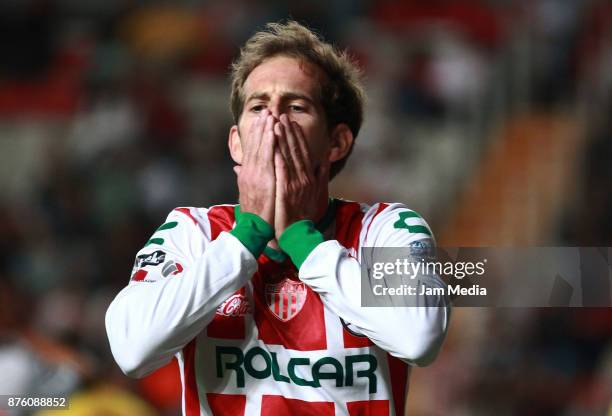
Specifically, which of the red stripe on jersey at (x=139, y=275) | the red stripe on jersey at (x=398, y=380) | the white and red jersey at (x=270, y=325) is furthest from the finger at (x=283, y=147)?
the red stripe on jersey at (x=398, y=380)

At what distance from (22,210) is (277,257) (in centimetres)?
609

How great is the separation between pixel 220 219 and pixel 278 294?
319 mm

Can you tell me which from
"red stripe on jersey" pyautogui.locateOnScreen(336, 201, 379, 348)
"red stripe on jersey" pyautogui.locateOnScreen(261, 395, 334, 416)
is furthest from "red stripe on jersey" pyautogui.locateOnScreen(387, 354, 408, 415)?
"red stripe on jersey" pyautogui.locateOnScreen(336, 201, 379, 348)

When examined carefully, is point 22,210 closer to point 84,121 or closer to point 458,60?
point 84,121

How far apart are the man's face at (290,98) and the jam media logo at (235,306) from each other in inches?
17.5

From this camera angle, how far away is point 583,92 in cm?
831

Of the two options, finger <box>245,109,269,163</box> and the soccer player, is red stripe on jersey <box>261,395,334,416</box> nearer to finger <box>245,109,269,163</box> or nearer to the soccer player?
the soccer player

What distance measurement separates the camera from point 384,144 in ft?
28.0

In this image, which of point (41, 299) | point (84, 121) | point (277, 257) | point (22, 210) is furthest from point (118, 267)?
point (277, 257)

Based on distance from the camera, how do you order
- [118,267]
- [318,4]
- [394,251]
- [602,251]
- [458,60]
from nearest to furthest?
1. [394,251]
2. [602,251]
3. [118,267]
4. [458,60]
5. [318,4]

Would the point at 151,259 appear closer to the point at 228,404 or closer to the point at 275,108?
the point at 228,404

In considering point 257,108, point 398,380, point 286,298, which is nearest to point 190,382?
point 286,298

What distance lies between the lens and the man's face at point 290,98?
2.95 m

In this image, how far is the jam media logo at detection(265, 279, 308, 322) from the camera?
281 centimetres
